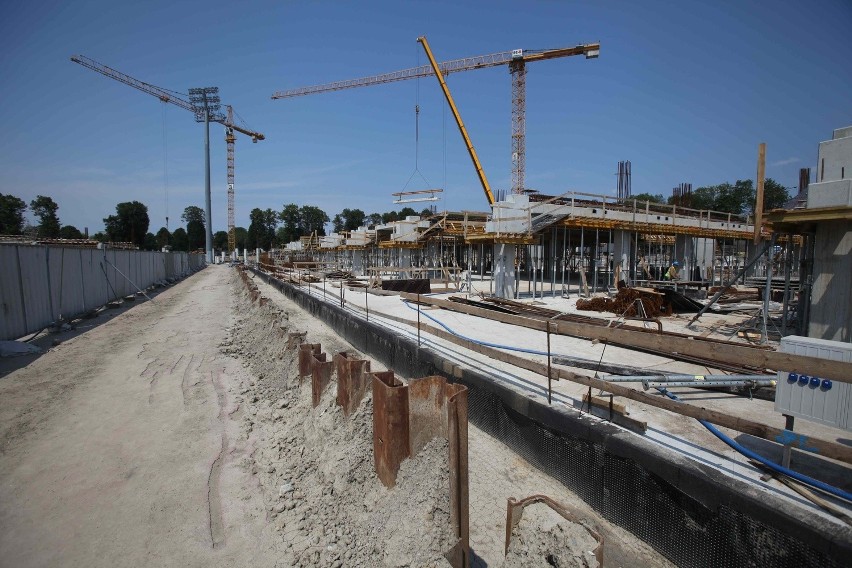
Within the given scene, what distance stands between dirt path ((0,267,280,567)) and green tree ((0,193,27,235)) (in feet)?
244

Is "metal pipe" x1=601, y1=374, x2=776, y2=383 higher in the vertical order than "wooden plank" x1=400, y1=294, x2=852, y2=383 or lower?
lower

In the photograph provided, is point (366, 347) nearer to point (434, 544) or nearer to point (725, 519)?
point (434, 544)

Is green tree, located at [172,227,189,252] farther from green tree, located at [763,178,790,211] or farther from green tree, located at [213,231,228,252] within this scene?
green tree, located at [763,178,790,211]

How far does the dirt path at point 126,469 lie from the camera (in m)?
3.76

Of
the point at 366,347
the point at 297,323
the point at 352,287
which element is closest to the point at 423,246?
the point at 352,287

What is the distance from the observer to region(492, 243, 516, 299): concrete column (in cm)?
1709

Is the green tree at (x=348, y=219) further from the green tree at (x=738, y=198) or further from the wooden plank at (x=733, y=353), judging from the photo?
the wooden plank at (x=733, y=353)

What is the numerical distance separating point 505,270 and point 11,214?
85.2 m

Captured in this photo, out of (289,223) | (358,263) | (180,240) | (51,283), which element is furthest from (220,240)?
(51,283)

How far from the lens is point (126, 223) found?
3664 inches

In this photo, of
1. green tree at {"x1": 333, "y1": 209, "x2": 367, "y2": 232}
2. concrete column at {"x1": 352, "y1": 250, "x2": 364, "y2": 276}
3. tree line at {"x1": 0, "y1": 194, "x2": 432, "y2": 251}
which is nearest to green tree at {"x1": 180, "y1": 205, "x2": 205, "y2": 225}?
tree line at {"x1": 0, "y1": 194, "x2": 432, "y2": 251}

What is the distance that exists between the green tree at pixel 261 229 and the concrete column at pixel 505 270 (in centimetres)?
12218

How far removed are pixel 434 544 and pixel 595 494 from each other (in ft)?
5.41

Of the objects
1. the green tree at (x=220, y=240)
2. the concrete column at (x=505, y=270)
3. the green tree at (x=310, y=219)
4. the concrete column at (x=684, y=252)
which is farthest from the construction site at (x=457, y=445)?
the green tree at (x=220, y=240)
